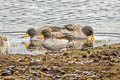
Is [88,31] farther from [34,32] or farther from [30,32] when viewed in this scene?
[30,32]

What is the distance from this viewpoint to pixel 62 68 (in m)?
10.1

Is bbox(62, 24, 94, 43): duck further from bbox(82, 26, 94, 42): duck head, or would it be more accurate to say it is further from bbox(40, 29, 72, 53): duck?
bbox(40, 29, 72, 53): duck

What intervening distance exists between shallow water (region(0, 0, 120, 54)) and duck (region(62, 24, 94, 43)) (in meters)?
0.46

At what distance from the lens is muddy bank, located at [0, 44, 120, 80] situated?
9.26m

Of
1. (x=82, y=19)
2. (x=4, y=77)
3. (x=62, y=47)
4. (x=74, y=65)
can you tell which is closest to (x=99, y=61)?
(x=74, y=65)

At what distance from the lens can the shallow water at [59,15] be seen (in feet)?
65.7

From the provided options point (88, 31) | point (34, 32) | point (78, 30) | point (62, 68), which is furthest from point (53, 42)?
point (78, 30)

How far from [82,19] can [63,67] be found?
509 inches

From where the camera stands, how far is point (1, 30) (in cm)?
2028

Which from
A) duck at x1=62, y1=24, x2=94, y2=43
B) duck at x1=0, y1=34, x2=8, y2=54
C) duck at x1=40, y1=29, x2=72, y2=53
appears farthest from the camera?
duck at x1=62, y1=24, x2=94, y2=43

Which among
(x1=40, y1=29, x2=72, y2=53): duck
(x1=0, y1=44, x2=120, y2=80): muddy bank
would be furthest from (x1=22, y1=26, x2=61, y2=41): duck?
(x1=0, y1=44, x2=120, y2=80): muddy bank

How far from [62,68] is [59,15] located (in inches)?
536

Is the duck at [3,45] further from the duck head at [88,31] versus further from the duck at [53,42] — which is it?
the duck head at [88,31]

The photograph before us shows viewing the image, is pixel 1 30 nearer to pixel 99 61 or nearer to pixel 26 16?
pixel 26 16
